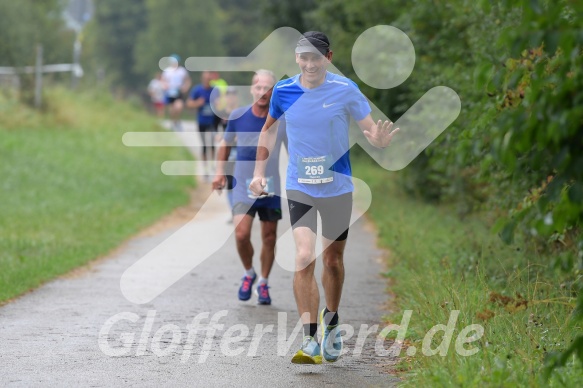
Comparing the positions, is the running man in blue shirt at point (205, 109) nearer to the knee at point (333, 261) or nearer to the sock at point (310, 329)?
the knee at point (333, 261)

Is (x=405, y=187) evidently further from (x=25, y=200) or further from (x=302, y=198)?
(x=302, y=198)

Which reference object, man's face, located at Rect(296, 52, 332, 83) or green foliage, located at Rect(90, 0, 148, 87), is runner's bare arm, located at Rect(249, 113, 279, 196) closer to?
man's face, located at Rect(296, 52, 332, 83)

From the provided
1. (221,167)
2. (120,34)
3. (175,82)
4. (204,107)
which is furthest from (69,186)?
(120,34)

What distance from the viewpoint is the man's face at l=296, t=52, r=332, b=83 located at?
24.1ft

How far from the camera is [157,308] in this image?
944 cm

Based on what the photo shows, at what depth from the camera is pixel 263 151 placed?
7.90 m

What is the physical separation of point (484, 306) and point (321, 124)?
178 cm

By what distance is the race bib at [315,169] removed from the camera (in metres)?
7.34

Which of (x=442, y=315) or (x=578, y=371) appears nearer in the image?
(x=578, y=371)

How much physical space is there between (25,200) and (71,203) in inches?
29.0

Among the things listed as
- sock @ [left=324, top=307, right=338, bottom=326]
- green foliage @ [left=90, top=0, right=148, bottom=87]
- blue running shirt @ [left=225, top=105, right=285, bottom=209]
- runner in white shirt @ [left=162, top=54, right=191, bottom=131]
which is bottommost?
green foliage @ [left=90, top=0, right=148, bottom=87]

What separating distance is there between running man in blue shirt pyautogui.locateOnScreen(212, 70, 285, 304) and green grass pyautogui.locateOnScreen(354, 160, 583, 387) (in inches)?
50.9

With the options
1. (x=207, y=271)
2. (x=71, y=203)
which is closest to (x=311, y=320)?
(x=207, y=271)

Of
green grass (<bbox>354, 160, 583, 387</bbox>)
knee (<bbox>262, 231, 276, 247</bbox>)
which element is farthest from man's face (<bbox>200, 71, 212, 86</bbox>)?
knee (<bbox>262, 231, 276, 247</bbox>)
